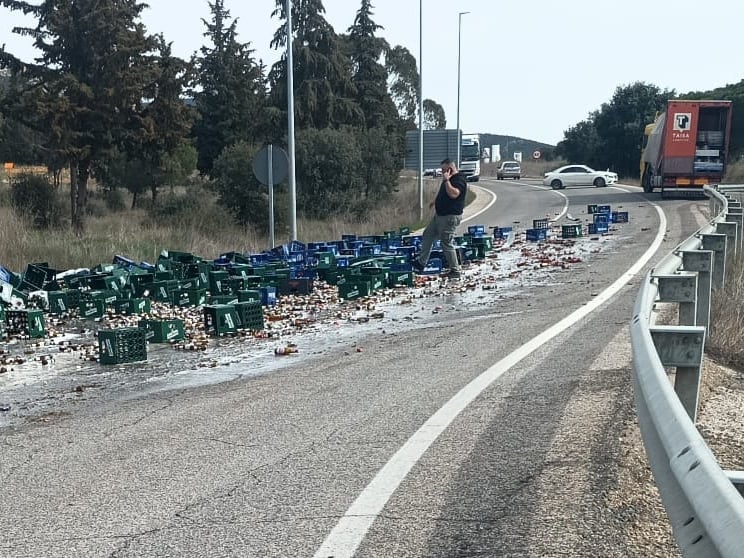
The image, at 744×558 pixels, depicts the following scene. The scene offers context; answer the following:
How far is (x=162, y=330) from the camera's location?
10969 mm

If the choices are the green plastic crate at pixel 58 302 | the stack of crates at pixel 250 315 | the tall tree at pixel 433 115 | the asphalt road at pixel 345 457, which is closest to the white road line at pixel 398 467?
the asphalt road at pixel 345 457

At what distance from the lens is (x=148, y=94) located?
34.6 metres

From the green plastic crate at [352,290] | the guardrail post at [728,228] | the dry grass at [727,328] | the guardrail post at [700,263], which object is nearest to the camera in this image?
the guardrail post at [700,263]

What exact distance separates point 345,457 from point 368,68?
178 ft

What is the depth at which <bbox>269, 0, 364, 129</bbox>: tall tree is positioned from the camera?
1953 inches

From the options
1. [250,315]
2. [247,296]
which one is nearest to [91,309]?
[247,296]

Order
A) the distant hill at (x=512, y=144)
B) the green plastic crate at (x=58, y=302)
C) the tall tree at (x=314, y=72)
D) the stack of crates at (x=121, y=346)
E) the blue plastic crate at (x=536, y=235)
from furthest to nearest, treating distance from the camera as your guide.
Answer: the distant hill at (x=512, y=144)
the tall tree at (x=314, y=72)
the blue plastic crate at (x=536, y=235)
the green plastic crate at (x=58, y=302)
the stack of crates at (x=121, y=346)

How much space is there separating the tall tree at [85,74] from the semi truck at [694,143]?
20.3m

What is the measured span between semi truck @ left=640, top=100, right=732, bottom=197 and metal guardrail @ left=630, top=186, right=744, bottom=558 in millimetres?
34056

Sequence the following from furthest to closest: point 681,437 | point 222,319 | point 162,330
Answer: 1. point 222,319
2. point 162,330
3. point 681,437

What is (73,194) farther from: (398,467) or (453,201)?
(398,467)

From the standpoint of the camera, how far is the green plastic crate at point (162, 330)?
11.0 meters

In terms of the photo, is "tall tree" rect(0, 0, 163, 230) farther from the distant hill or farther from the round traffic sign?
the distant hill

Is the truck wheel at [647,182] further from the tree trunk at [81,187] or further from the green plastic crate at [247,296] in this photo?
the green plastic crate at [247,296]
